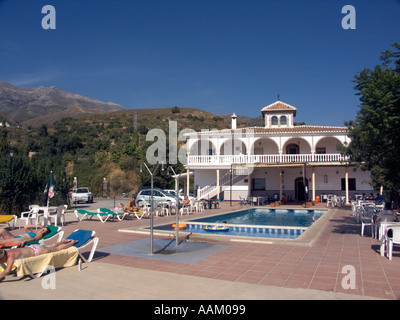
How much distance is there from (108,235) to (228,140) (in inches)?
765

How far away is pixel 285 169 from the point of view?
28.1 meters

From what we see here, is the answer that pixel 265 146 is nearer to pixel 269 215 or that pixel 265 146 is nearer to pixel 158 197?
pixel 269 215

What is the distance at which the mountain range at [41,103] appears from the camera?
10878 cm

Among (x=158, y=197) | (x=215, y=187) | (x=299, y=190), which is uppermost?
(x=215, y=187)

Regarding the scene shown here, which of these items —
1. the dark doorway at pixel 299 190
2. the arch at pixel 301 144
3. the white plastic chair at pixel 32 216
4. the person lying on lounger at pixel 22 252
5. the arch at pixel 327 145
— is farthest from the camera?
the arch at pixel 301 144

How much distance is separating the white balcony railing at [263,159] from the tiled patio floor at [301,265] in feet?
→ 55.6

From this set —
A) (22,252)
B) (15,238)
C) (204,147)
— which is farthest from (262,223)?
(204,147)

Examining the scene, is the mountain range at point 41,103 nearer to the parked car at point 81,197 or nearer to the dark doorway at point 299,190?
the parked car at point 81,197

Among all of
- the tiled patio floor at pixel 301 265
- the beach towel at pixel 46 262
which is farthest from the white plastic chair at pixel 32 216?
the beach towel at pixel 46 262

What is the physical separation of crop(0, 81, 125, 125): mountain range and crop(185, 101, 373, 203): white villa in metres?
79.9

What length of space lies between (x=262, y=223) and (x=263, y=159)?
37.1ft

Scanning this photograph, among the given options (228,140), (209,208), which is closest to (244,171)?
(228,140)

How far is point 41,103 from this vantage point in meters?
132

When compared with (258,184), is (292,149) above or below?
above
